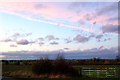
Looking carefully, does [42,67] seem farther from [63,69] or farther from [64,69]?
[64,69]

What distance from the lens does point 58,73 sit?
14.8m

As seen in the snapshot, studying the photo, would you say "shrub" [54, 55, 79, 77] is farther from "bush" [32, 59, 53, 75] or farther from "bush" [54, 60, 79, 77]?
"bush" [32, 59, 53, 75]

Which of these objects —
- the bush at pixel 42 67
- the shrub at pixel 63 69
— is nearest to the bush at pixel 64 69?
the shrub at pixel 63 69

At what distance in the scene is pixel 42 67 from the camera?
15.2 m

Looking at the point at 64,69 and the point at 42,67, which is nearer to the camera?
the point at 64,69

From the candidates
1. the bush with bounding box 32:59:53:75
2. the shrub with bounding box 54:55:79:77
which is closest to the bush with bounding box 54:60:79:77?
the shrub with bounding box 54:55:79:77

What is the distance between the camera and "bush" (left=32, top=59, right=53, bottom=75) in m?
15.1

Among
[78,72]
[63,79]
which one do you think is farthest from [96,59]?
[63,79]

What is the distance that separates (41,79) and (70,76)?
3384 mm

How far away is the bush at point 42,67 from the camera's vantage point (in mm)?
15141

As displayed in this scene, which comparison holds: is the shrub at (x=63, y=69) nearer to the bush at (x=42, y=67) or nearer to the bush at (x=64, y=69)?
the bush at (x=64, y=69)

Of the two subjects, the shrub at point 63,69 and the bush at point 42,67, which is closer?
the shrub at point 63,69

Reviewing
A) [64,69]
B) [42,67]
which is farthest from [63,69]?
[42,67]

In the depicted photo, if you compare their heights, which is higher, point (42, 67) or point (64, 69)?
point (42, 67)
